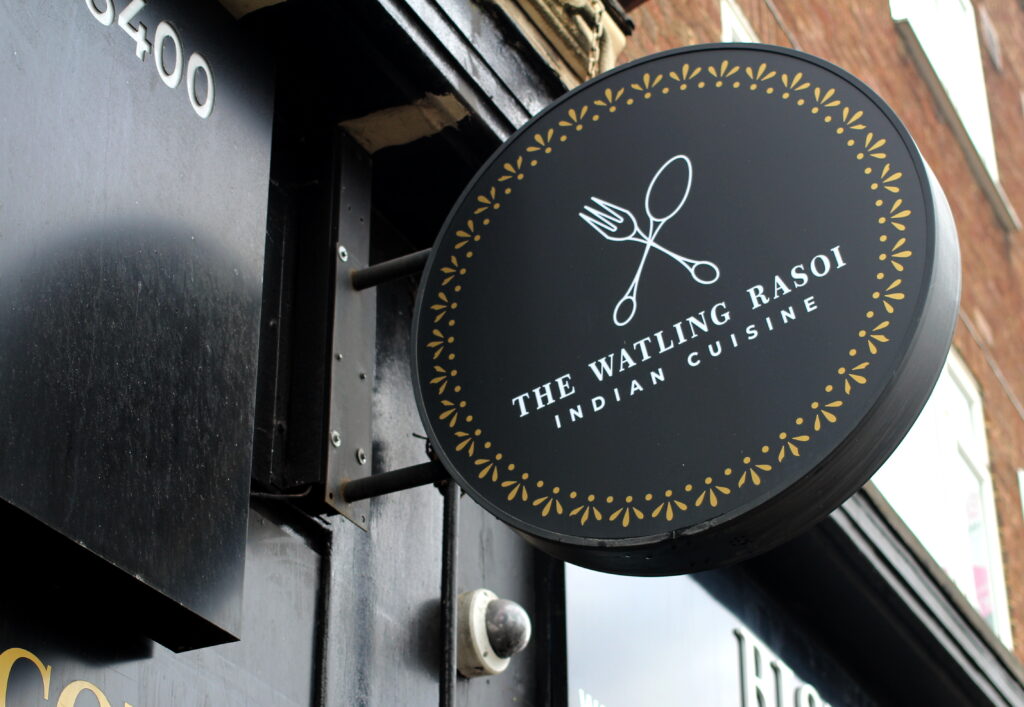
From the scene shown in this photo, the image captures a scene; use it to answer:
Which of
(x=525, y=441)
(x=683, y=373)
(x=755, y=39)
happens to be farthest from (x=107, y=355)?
(x=755, y=39)

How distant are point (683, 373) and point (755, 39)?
5.31 metres

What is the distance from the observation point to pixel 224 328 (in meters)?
4.30

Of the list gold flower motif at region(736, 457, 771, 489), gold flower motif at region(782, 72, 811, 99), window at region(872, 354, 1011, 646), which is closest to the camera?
gold flower motif at region(736, 457, 771, 489)

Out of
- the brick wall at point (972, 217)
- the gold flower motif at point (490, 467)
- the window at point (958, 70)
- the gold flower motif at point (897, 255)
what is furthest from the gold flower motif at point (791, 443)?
the window at point (958, 70)

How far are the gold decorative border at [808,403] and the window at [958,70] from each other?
745cm

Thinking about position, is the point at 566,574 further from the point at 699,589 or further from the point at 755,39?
the point at 755,39

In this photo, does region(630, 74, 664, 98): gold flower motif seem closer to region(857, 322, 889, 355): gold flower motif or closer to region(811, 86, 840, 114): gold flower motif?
region(811, 86, 840, 114): gold flower motif

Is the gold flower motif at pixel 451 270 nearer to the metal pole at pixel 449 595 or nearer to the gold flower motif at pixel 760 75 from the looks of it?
the metal pole at pixel 449 595

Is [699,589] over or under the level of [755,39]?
under

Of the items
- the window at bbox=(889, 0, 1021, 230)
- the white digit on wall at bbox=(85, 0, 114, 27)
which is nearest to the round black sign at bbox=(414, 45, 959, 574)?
the white digit on wall at bbox=(85, 0, 114, 27)

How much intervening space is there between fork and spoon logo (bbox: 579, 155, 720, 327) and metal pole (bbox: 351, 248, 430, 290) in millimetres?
631

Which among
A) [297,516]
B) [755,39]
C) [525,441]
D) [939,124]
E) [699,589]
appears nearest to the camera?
[525,441]

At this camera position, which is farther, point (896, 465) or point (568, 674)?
point (896, 465)

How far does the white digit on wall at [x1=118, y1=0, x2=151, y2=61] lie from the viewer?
424 cm
